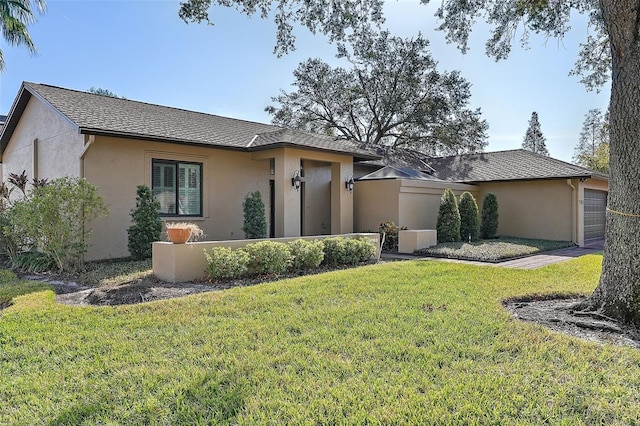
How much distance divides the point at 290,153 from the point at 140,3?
6.04 metres

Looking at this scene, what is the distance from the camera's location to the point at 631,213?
5.36m

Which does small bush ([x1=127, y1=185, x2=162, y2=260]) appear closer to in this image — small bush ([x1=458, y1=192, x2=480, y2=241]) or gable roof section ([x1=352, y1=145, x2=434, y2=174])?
gable roof section ([x1=352, y1=145, x2=434, y2=174])

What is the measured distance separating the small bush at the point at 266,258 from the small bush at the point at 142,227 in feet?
10.9

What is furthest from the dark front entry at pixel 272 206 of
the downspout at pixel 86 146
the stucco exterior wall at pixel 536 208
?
the stucco exterior wall at pixel 536 208

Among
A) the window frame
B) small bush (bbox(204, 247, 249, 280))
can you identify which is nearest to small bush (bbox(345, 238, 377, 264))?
small bush (bbox(204, 247, 249, 280))

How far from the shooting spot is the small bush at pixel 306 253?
9695mm

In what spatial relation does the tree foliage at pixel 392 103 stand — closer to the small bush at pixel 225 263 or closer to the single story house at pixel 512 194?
the single story house at pixel 512 194

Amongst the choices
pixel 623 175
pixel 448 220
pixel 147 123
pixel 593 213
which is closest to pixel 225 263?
pixel 147 123

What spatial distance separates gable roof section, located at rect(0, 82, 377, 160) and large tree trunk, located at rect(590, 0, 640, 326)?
878cm

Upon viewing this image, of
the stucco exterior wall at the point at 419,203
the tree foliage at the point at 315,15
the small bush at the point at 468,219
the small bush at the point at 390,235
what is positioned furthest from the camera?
the small bush at the point at 468,219

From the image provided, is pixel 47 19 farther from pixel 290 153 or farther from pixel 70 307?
pixel 70 307

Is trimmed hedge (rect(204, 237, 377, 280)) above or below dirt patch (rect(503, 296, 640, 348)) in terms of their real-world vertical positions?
above

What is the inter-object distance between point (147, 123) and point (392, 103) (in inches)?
863

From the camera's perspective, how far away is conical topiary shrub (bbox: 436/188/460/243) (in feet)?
49.3
